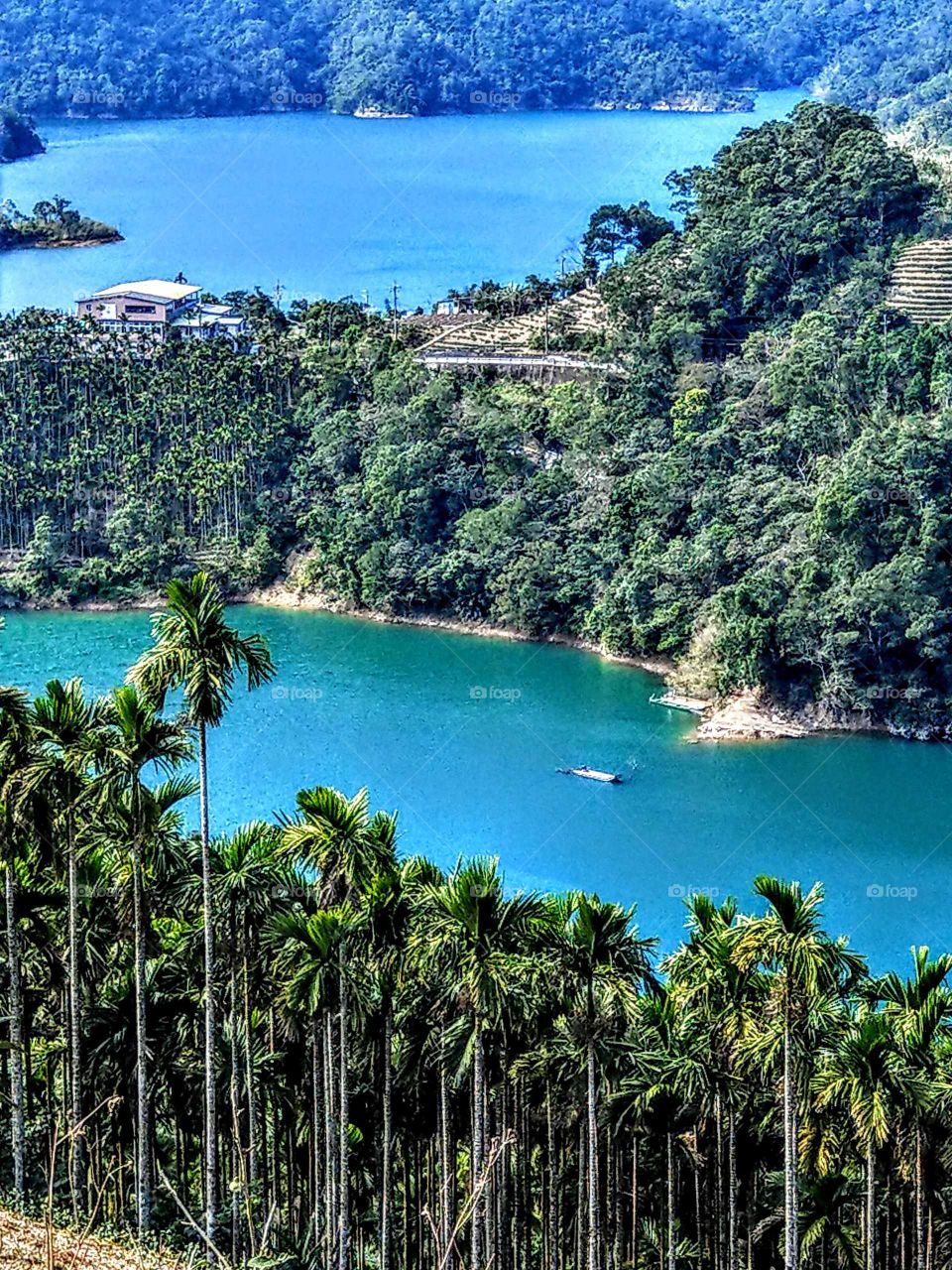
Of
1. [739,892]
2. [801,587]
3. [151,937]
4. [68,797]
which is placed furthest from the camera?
[801,587]

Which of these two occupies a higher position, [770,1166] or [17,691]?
[17,691]

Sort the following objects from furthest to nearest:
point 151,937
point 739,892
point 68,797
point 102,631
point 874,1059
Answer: point 102,631
point 739,892
point 151,937
point 68,797
point 874,1059

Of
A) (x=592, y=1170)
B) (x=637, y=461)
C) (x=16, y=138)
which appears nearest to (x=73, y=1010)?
(x=592, y=1170)

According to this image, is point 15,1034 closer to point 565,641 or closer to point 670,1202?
point 670,1202

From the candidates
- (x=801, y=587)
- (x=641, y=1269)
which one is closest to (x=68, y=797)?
(x=641, y=1269)

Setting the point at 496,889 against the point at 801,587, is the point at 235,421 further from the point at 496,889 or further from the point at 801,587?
the point at 496,889

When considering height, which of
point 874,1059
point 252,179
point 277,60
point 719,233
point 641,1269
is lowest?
point 641,1269

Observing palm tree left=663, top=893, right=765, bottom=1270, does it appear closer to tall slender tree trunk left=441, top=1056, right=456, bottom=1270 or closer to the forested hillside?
tall slender tree trunk left=441, top=1056, right=456, bottom=1270

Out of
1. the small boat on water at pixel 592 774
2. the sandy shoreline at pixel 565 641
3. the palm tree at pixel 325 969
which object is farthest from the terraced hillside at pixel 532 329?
the palm tree at pixel 325 969
